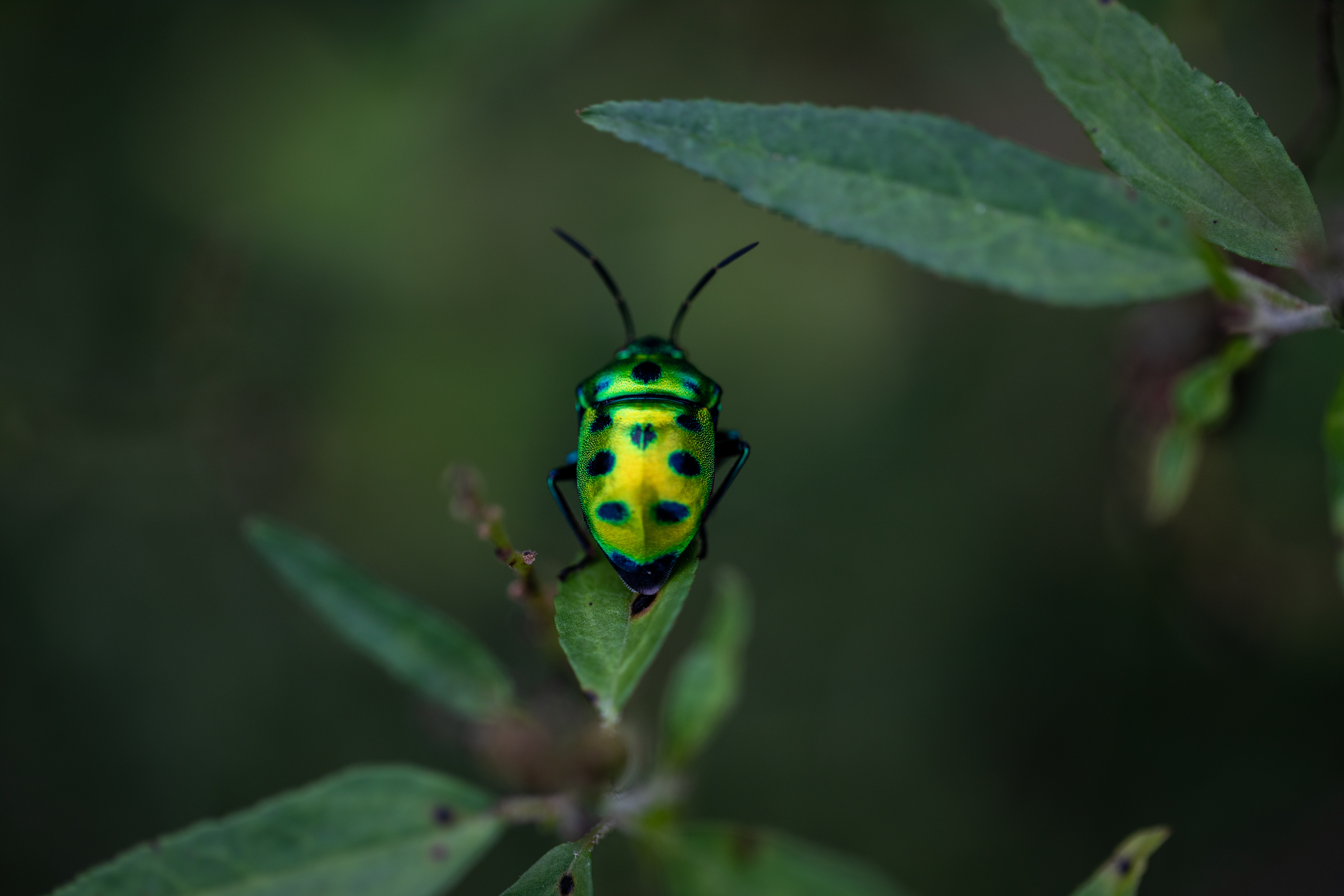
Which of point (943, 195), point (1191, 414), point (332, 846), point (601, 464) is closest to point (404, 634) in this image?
point (332, 846)

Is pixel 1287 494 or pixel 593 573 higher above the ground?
pixel 1287 494

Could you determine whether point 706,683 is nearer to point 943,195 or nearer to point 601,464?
point 601,464

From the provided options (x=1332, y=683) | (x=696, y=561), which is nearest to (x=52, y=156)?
(x=696, y=561)

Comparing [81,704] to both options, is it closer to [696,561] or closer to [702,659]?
[702,659]

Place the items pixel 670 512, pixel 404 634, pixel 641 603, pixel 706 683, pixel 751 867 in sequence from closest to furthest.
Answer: pixel 641 603 → pixel 670 512 → pixel 751 867 → pixel 404 634 → pixel 706 683

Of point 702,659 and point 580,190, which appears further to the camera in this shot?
point 580,190

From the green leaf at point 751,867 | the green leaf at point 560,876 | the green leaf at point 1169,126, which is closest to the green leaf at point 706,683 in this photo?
the green leaf at point 751,867

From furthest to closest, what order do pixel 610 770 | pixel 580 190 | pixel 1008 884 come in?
pixel 580 190 < pixel 1008 884 < pixel 610 770
